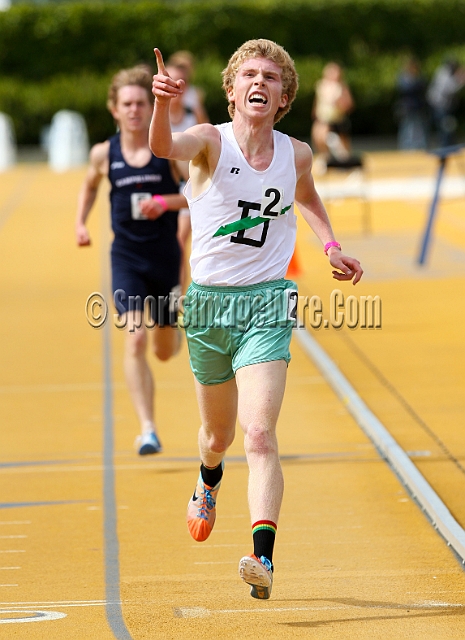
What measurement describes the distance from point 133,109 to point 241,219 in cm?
256

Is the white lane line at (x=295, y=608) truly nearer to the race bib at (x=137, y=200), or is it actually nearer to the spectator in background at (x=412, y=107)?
the race bib at (x=137, y=200)

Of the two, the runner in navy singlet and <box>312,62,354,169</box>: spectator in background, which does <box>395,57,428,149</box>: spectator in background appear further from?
the runner in navy singlet

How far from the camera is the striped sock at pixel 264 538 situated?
4.29 metres

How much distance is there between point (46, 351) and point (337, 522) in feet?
17.1

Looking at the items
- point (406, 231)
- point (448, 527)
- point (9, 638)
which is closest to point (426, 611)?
point (448, 527)

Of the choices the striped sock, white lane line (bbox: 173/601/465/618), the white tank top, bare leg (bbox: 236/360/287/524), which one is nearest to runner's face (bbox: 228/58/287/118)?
the white tank top

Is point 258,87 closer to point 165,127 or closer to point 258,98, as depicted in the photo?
point 258,98

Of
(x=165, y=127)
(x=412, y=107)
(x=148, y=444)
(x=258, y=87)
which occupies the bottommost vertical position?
(x=412, y=107)

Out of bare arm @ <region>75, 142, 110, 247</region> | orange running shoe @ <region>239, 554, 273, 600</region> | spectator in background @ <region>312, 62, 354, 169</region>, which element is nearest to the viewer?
orange running shoe @ <region>239, 554, 273, 600</region>

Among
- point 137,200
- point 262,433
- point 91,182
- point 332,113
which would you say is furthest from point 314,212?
point 332,113

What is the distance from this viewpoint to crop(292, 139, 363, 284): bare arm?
4.79 meters

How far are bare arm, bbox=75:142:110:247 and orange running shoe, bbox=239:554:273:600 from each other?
3500mm

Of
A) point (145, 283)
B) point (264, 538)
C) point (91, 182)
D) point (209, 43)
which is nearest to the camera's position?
point (264, 538)

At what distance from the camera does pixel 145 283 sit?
280 inches
